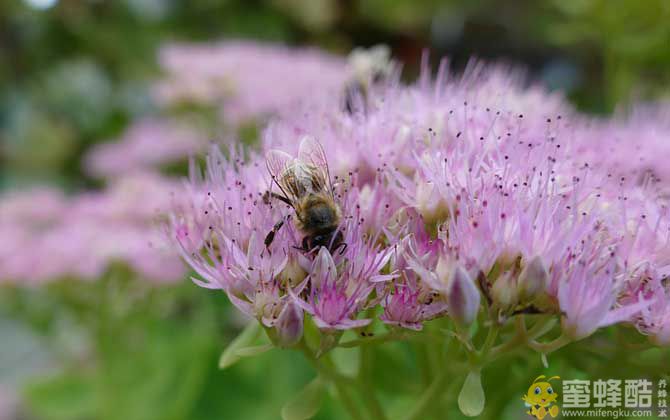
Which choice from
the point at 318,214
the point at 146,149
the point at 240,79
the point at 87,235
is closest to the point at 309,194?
the point at 318,214

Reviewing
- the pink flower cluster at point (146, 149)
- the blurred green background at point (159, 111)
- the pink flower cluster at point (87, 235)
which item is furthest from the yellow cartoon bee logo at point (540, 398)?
the pink flower cluster at point (146, 149)

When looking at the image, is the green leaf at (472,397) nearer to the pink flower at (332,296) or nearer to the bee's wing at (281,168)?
the pink flower at (332,296)

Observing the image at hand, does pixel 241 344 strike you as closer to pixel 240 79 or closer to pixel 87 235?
pixel 87 235

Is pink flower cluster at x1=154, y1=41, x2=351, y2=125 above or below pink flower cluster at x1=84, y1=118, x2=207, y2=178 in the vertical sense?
above

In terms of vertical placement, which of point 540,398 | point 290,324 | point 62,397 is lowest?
point 62,397

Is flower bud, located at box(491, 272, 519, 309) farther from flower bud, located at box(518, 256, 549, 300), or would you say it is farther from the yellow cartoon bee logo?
the yellow cartoon bee logo

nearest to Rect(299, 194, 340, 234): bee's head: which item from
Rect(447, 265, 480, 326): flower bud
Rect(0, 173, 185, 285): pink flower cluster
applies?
Rect(447, 265, 480, 326): flower bud

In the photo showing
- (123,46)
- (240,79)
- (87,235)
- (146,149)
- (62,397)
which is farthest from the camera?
(123,46)
